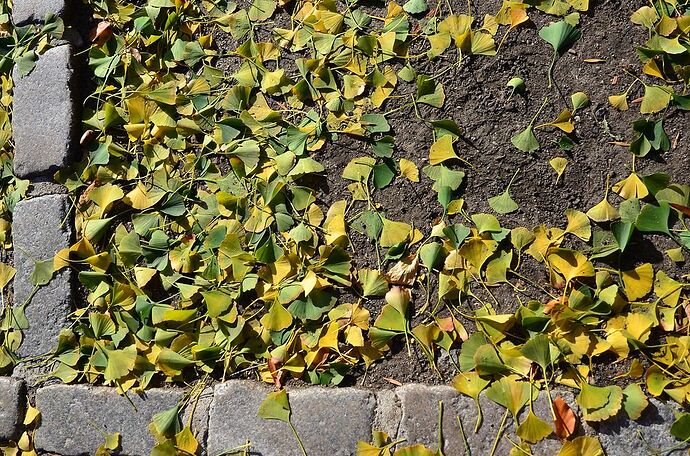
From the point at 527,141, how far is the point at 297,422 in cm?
71

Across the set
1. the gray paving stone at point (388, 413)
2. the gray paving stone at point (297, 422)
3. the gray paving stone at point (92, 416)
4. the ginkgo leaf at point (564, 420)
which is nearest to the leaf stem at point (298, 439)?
the gray paving stone at point (297, 422)

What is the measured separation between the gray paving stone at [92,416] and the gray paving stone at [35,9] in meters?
0.89

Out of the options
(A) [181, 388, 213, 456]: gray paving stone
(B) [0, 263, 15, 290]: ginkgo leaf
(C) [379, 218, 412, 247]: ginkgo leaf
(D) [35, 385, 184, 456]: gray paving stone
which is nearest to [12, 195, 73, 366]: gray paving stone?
(B) [0, 263, 15, 290]: ginkgo leaf

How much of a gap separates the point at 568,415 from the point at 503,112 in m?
0.59

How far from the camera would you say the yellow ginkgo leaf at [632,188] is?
115cm

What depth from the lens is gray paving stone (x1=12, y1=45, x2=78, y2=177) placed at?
143 cm

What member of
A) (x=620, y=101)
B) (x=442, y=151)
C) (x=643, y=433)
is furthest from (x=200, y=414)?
(x=620, y=101)

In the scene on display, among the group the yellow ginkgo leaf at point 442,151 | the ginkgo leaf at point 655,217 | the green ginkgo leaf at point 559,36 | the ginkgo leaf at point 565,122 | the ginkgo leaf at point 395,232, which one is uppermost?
the green ginkgo leaf at point 559,36

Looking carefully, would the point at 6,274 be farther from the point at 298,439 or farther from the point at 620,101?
A: the point at 620,101

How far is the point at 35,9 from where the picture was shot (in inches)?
59.9

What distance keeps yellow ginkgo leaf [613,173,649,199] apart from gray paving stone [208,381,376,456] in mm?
615

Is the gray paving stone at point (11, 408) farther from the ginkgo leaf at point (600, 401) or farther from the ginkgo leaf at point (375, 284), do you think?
the ginkgo leaf at point (600, 401)

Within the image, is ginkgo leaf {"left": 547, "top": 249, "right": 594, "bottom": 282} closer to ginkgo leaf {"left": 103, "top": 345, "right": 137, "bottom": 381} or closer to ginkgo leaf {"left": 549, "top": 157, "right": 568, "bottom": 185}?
ginkgo leaf {"left": 549, "top": 157, "right": 568, "bottom": 185}

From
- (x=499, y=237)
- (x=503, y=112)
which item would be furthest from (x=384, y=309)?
(x=503, y=112)
